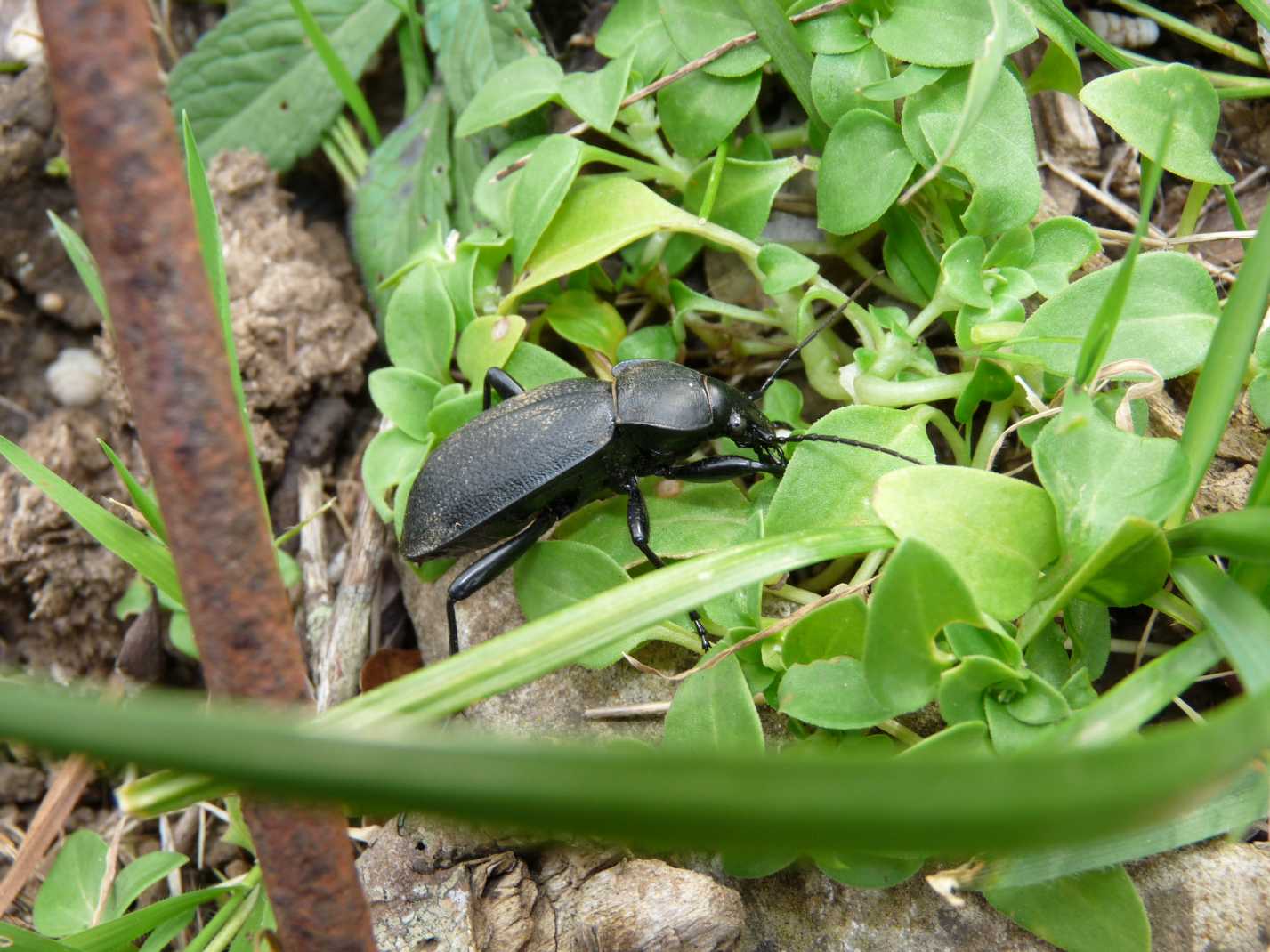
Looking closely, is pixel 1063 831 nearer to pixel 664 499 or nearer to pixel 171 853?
pixel 664 499

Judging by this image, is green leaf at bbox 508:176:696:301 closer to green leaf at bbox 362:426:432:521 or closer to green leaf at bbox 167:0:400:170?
green leaf at bbox 362:426:432:521

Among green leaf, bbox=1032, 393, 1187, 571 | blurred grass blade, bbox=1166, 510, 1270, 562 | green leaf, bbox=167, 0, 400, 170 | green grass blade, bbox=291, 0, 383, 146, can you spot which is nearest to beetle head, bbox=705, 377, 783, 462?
green leaf, bbox=1032, 393, 1187, 571

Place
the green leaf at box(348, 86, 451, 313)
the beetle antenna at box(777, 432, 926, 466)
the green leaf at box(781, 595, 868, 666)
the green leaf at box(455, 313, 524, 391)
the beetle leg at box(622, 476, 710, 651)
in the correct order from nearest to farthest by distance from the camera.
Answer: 1. the green leaf at box(781, 595, 868, 666)
2. the beetle antenna at box(777, 432, 926, 466)
3. the beetle leg at box(622, 476, 710, 651)
4. the green leaf at box(455, 313, 524, 391)
5. the green leaf at box(348, 86, 451, 313)

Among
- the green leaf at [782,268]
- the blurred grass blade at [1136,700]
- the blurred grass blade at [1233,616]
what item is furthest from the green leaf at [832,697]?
the green leaf at [782,268]

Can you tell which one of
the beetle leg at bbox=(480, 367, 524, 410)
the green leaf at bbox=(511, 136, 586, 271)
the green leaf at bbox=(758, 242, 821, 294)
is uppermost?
the green leaf at bbox=(511, 136, 586, 271)

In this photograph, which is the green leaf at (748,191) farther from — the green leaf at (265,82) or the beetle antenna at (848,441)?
the green leaf at (265,82)

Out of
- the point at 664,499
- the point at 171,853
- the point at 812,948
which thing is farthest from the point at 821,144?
the point at 171,853

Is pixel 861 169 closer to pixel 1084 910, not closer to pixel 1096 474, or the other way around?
pixel 1096 474
